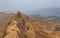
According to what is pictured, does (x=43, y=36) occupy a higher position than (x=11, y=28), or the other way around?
(x=11, y=28)

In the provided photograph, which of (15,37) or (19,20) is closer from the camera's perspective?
(15,37)

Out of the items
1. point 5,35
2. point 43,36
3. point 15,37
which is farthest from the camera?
point 43,36

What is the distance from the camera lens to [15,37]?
7594 mm

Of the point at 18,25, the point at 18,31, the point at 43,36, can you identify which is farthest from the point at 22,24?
the point at 43,36

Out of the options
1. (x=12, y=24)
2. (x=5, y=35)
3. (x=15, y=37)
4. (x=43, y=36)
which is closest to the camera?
(x=15, y=37)

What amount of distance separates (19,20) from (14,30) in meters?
1.09

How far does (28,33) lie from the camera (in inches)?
339

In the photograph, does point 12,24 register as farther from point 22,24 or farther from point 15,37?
point 15,37

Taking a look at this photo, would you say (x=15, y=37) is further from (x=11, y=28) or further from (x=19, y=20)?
(x=19, y=20)

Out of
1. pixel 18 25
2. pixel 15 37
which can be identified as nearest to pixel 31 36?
pixel 18 25

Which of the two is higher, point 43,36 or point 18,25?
point 18,25

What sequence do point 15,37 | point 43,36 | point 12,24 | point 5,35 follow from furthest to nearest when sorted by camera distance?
point 43,36 < point 12,24 < point 5,35 < point 15,37

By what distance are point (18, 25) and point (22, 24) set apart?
23 centimetres

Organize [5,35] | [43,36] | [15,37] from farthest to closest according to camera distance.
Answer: [43,36]
[5,35]
[15,37]
